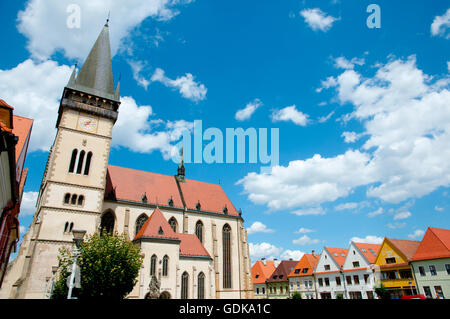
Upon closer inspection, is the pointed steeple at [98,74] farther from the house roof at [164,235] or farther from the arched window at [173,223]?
the arched window at [173,223]

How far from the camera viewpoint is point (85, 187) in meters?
30.1

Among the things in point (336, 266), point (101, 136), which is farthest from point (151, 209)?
point (336, 266)

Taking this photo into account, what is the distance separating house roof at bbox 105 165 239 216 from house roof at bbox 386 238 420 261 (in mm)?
22343

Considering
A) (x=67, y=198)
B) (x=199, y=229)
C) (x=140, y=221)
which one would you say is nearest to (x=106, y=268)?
(x=67, y=198)

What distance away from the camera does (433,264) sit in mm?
33094

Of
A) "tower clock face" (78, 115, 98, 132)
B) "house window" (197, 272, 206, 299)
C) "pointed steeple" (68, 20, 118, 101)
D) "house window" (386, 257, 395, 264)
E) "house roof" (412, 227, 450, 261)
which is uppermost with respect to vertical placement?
"pointed steeple" (68, 20, 118, 101)

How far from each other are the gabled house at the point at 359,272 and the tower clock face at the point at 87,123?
4008 centimetres

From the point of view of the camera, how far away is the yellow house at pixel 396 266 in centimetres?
3556

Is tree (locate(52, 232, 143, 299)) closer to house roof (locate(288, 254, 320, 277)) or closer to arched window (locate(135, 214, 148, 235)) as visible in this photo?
arched window (locate(135, 214, 148, 235))

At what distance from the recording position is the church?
26656mm

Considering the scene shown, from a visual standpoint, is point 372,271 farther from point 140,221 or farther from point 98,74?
point 98,74

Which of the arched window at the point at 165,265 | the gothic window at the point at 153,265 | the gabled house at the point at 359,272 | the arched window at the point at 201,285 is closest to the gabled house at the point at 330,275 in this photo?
the gabled house at the point at 359,272

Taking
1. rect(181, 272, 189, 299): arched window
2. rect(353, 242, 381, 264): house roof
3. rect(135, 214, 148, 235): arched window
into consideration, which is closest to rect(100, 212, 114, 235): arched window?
rect(135, 214, 148, 235): arched window

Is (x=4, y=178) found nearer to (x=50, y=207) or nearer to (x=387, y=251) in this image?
(x=50, y=207)
